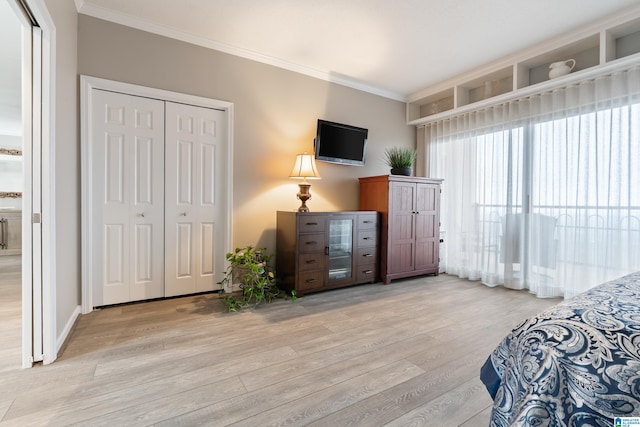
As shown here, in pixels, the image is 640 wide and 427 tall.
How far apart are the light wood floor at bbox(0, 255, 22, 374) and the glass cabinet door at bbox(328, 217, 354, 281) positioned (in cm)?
256

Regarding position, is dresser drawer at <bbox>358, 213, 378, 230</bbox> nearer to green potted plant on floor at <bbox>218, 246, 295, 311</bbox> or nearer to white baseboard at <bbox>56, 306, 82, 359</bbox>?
green potted plant on floor at <bbox>218, 246, 295, 311</bbox>

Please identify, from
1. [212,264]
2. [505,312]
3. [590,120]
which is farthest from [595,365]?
[590,120]

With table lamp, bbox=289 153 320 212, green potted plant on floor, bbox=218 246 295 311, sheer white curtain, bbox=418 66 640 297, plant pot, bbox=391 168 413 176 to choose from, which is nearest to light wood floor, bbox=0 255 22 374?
green potted plant on floor, bbox=218 246 295 311

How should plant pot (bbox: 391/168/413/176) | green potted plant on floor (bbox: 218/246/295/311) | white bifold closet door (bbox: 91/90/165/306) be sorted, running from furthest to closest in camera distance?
1. plant pot (bbox: 391/168/413/176)
2. green potted plant on floor (bbox: 218/246/295/311)
3. white bifold closet door (bbox: 91/90/165/306)

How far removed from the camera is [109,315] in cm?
253

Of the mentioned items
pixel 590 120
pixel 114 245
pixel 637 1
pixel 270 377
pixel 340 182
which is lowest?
pixel 270 377

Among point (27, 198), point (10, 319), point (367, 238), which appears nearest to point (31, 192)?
point (27, 198)

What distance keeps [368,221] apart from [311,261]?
0.93m

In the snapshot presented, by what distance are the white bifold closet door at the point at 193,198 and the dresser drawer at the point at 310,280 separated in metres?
0.91

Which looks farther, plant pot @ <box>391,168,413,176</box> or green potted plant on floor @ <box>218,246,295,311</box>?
plant pot @ <box>391,168,413,176</box>

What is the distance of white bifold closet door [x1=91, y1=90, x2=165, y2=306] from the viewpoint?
268 centimetres

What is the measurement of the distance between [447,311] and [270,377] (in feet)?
6.03

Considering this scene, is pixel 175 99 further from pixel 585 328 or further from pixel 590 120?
pixel 590 120

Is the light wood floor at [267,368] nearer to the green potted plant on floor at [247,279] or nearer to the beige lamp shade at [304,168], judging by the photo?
the green potted plant on floor at [247,279]
